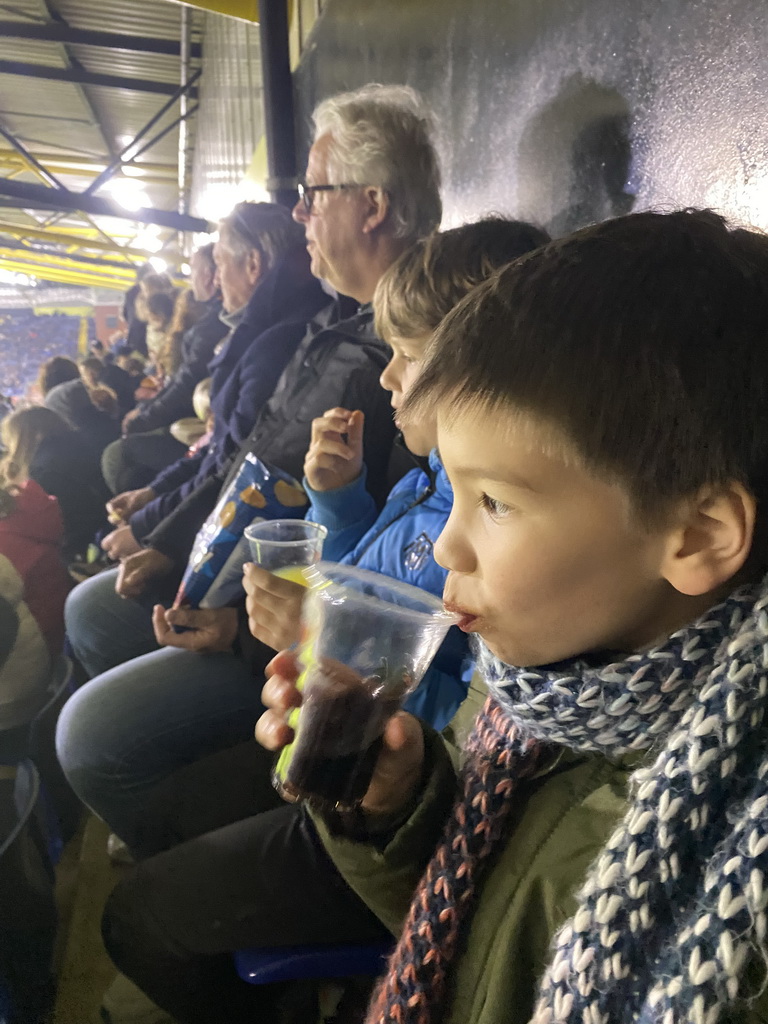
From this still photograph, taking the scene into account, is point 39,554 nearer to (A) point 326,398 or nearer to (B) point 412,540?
(A) point 326,398

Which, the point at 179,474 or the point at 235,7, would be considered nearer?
the point at 179,474

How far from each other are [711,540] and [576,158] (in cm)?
80

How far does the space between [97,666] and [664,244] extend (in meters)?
1.82

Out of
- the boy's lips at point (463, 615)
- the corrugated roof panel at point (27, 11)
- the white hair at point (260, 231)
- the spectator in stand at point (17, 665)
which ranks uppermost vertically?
the corrugated roof panel at point (27, 11)

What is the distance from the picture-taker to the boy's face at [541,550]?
20.6 inches

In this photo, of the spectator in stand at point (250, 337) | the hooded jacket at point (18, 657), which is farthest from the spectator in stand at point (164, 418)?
the hooded jacket at point (18, 657)

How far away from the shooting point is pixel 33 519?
211 centimetres

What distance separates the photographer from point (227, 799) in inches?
46.3

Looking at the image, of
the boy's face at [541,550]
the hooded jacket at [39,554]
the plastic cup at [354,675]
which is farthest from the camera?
the hooded jacket at [39,554]

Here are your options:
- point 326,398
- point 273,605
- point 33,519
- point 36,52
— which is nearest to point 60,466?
point 33,519

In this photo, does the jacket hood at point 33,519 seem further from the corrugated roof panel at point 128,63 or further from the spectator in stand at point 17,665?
the corrugated roof panel at point 128,63

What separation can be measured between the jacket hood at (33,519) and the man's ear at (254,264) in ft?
3.33

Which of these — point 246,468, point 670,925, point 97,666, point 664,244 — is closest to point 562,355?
point 664,244

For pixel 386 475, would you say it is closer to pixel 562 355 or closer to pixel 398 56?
pixel 562 355
